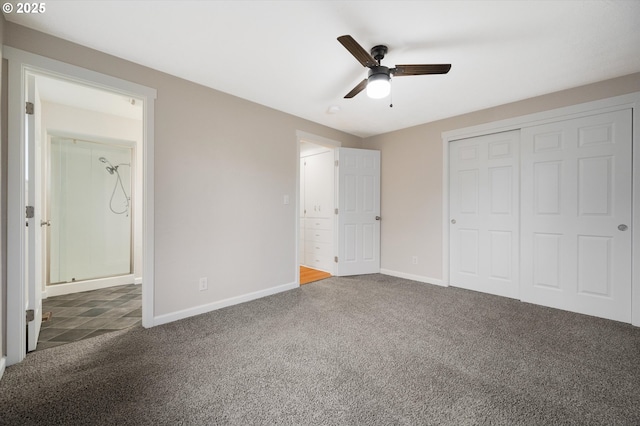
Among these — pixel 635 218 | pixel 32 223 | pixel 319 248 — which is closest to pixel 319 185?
pixel 319 248

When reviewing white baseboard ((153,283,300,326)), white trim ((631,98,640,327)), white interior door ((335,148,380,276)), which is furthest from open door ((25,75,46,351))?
white trim ((631,98,640,327))

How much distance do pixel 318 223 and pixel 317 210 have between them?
9.4 inches

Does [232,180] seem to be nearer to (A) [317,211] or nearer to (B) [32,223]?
(B) [32,223]

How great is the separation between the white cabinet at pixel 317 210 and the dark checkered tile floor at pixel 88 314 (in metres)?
2.69

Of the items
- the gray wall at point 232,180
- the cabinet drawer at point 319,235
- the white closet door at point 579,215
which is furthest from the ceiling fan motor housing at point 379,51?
the cabinet drawer at point 319,235

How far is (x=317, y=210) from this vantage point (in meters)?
4.84

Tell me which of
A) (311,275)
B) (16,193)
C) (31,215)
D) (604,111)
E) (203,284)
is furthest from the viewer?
(311,275)

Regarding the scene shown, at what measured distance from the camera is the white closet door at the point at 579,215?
2586 mm

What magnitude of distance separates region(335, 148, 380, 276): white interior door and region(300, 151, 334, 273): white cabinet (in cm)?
23

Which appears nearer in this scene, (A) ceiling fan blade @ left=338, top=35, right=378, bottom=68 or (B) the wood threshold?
(A) ceiling fan blade @ left=338, top=35, right=378, bottom=68

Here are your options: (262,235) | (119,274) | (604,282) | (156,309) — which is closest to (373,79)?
(262,235)

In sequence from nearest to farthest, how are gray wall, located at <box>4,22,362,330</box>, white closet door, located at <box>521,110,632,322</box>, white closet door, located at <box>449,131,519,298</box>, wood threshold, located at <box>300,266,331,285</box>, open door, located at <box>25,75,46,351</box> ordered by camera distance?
open door, located at <box>25,75,46,351</box>, gray wall, located at <box>4,22,362,330</box>, white closet door, located at <box>521,110,632,322</box>, white closet door, located at <box>449,131,519,298</box>, wood threshold, located at <box>300,266,331,285</box>

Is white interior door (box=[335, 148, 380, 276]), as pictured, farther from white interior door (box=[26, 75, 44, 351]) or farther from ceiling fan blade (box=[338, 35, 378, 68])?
white interior door (box=[26, 75, 44, 351])

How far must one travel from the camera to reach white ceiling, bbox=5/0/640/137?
174 cm
